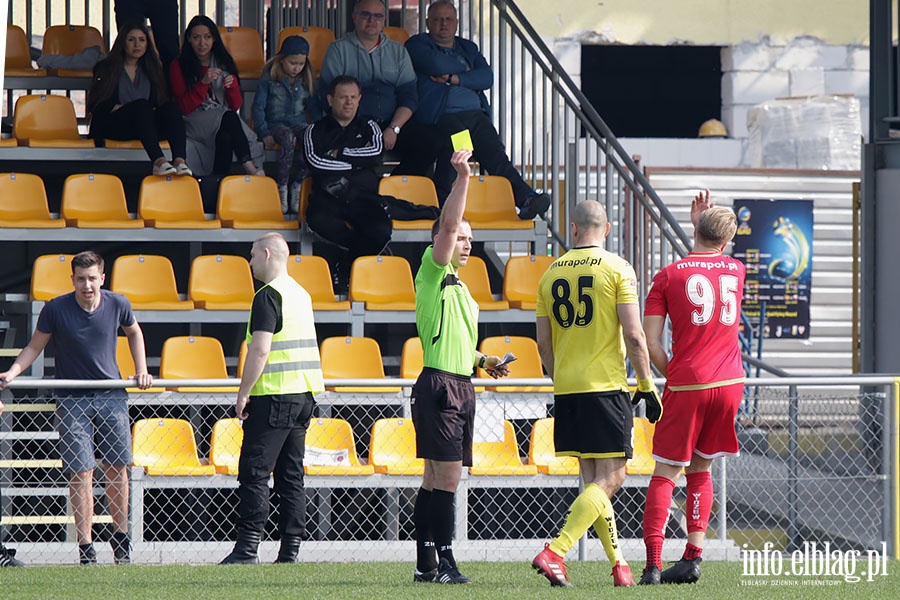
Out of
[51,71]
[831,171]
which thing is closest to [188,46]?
[51,71]

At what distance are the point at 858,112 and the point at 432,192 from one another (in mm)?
13485

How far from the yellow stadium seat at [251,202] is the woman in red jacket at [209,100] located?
308mm

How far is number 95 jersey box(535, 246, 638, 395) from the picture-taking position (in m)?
6.18

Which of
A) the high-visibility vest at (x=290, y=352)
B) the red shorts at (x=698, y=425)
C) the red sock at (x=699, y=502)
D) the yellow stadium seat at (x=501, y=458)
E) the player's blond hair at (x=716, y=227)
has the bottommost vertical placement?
the yellow stadium seat at (x=501, y=458)

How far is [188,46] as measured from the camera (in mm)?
11430

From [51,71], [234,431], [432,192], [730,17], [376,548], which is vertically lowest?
[376,548]

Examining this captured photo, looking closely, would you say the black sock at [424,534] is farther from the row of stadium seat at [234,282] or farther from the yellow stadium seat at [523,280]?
the yellow stadium seat at [523,280]

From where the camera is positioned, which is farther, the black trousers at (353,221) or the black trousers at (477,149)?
the black trousers at (477,149)

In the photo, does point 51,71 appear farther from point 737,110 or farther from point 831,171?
point 737,110

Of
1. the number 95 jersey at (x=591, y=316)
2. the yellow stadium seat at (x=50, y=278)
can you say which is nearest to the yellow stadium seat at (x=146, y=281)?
the yellow stadium seat at (x=50, y=278)

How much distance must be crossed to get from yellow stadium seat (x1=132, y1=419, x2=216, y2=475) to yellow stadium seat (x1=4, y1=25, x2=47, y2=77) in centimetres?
492

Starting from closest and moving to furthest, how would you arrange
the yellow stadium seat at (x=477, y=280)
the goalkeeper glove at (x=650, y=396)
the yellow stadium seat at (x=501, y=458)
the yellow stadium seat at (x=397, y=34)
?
the goalkeeper glove at (x=650, y=396) < the yellow stadium seat at (x=501, y=458) < the yellow stadium seat at (x=477, y=280) < the yellow stadium seat at (x=397, y=34)

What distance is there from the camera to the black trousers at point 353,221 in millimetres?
10555

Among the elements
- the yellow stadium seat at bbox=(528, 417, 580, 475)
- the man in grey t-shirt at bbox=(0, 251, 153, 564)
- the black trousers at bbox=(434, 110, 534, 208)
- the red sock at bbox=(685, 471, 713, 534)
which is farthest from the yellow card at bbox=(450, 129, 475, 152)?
the black trousers at bbox=(434, 110, 534, 208)
